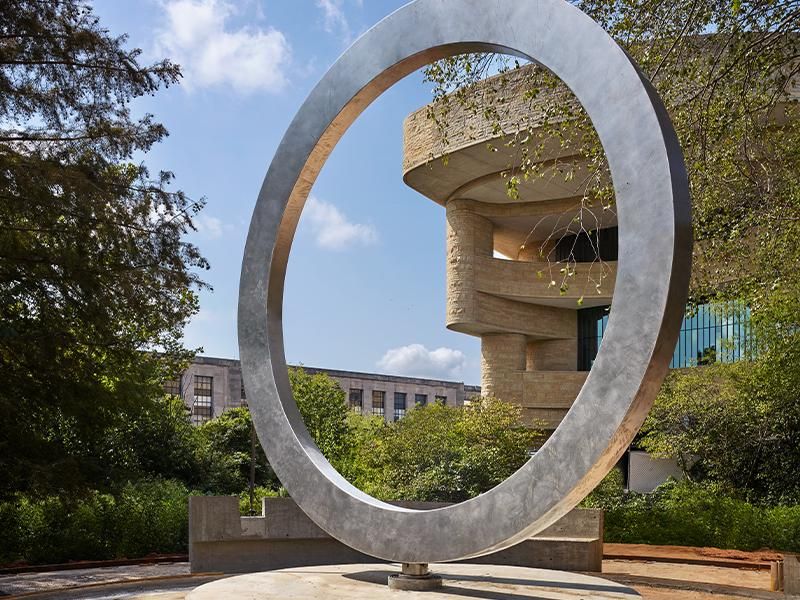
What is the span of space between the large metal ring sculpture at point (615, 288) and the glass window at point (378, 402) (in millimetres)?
59082

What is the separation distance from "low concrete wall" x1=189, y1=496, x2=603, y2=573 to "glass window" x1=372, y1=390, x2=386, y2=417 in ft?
180

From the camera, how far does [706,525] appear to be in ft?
56.3

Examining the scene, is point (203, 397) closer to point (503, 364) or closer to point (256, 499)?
point (503, 364)

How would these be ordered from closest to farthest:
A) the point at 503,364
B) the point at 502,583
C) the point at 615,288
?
the point at 615,288
the point at 502,583
the point at 503,364

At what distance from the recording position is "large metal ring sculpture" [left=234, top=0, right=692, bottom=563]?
6324 millimetres

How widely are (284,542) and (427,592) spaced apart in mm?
5157

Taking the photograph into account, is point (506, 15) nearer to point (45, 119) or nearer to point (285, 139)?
point (285, 139)

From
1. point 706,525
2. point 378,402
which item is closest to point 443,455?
point 706,525

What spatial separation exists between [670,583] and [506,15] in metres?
7.80

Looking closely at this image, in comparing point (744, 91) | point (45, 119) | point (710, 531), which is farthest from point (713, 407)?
point (45, 119)

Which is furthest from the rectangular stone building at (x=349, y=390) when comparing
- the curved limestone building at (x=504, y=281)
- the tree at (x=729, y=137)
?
the tree at (x=729, y=137)

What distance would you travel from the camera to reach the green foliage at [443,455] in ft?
58.7

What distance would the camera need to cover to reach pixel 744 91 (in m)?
10.6

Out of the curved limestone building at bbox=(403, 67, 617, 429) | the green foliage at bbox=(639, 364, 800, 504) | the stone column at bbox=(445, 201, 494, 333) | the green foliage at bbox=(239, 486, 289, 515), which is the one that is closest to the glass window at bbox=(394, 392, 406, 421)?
the curved limestone building at bbox=(403, 67, 617, 429)
